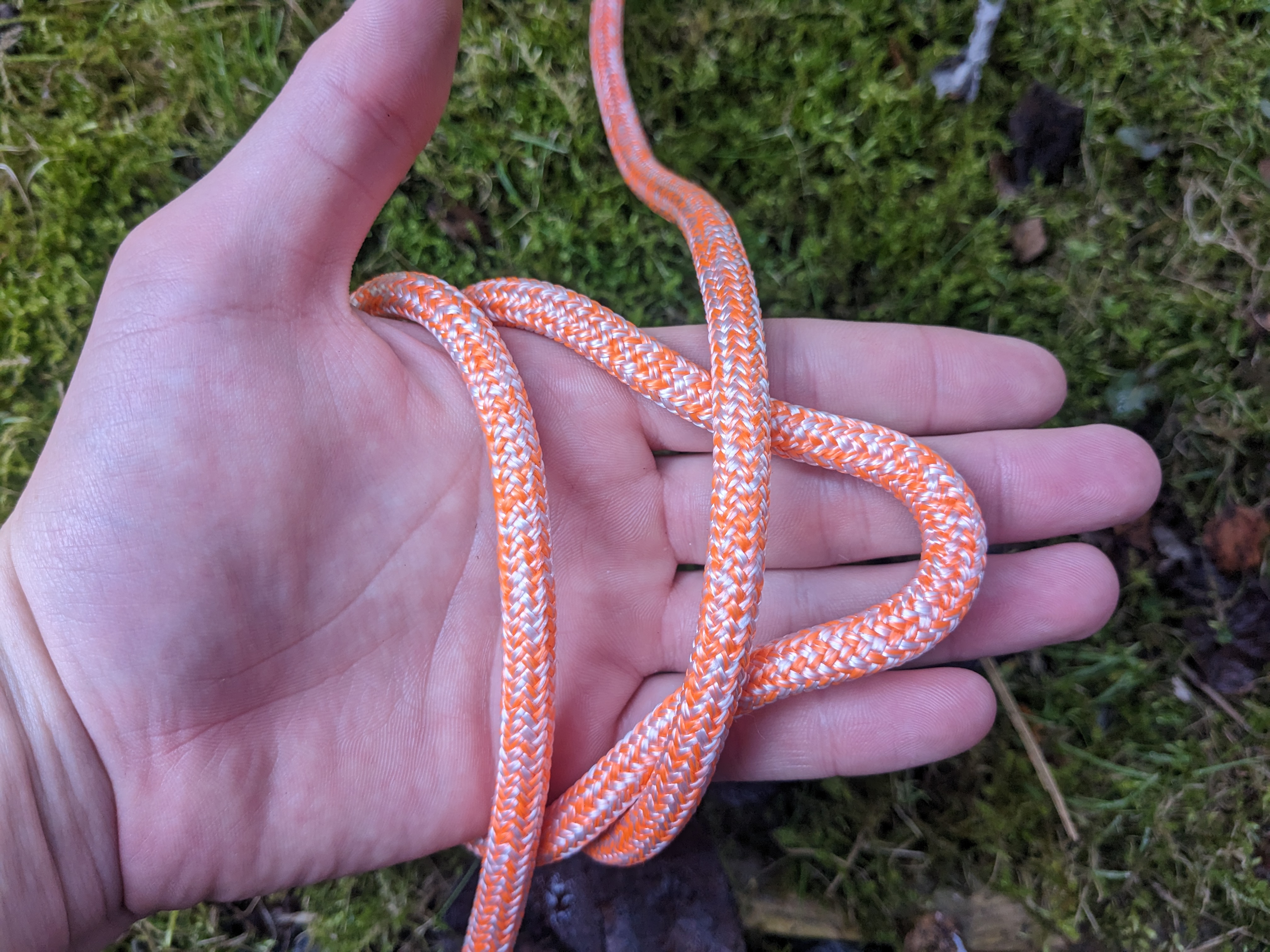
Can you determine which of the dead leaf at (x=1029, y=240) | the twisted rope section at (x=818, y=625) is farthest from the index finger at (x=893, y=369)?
the dead leaf at (x=1029, y=240)

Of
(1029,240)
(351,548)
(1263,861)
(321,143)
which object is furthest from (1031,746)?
(321,143)

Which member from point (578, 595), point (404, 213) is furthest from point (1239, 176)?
point (404, 213)

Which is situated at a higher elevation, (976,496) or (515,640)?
(976,496)

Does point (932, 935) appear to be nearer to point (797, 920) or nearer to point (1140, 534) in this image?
point (797, 920)

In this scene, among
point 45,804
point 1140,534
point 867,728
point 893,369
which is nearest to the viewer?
point 45,804

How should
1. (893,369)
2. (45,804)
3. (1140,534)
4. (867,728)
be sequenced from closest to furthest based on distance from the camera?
(45,804), (867,728), (893,369), (1140,534)

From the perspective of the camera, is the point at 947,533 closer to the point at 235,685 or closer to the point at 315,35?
the point at 235,685

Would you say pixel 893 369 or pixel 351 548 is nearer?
pixel 351 548
